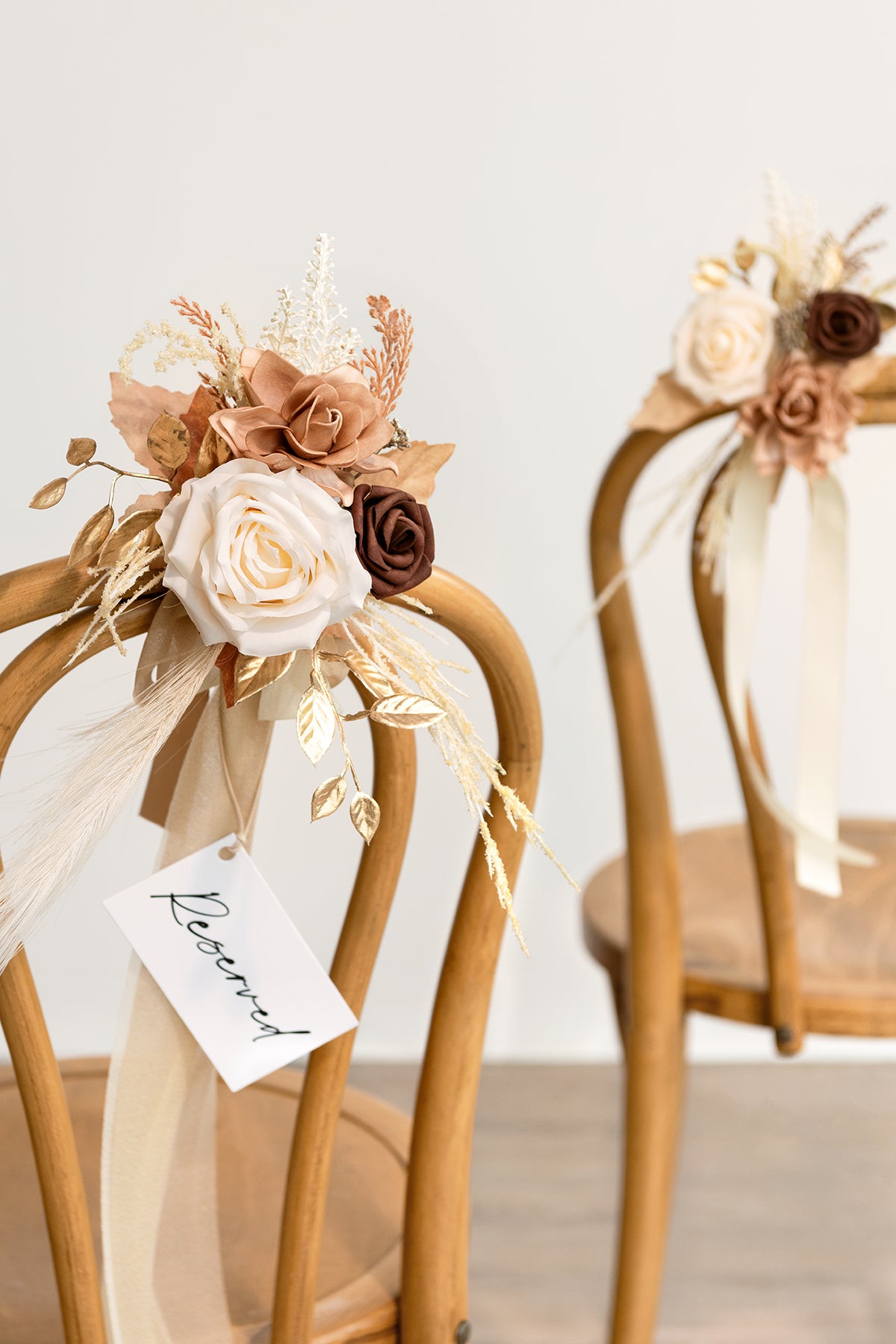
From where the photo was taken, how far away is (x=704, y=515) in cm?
104

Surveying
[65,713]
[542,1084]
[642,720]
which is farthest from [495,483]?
[542,1084]

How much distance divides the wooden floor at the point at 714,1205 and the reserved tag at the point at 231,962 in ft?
3.28

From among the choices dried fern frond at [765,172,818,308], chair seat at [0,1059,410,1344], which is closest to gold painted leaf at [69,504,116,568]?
chair seat at [0,1059,410,1344]

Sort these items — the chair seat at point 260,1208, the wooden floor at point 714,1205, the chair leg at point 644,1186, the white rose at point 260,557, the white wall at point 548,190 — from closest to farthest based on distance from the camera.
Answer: the white rose at point 260,557 → the chair seat at point 260,1208 → the chair leg at point 644,1186 → the wooden floor at point 714,1205 → the white wall at point 548,190

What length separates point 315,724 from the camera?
1.71 ft

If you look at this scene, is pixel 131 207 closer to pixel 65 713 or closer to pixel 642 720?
pixel 642 720

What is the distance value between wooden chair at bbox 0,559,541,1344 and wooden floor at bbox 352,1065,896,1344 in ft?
2.46

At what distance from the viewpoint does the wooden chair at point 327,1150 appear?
60 centimetres

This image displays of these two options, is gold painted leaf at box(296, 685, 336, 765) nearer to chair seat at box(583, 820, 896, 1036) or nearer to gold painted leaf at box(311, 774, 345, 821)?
gold painted leaf at box(311, 774, 345, 821)

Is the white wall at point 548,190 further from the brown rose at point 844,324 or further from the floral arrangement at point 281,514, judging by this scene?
the floral arrangement at point 281,514

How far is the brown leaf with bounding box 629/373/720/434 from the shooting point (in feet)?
3.26

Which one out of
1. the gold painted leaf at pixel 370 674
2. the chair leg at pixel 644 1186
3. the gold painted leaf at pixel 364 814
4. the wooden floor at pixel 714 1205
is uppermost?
the gold painted leaf at pixel 370 674

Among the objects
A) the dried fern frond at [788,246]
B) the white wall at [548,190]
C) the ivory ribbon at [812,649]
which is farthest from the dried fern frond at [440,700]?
the white wall at [548,190]

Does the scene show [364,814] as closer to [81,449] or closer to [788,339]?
[81,449]
